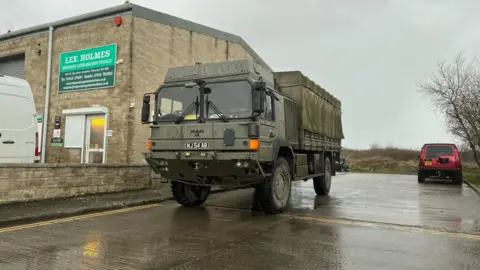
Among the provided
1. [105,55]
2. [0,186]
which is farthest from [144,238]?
[105,55]

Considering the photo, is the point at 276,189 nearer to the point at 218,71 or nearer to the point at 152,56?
the point at 218,71

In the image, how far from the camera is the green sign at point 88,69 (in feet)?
43.6

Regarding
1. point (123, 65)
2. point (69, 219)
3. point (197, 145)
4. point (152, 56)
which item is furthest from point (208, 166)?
point (152, 56)

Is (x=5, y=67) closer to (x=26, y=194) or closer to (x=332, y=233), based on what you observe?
(x=26, y=194)

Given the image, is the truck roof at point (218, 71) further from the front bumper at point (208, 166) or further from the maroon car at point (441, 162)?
the maroon car at point (441, 162)

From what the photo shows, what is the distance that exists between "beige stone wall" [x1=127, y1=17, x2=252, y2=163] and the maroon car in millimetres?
12376

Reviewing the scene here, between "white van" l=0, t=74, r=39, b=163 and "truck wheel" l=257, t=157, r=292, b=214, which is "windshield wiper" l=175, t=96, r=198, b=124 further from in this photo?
"white van" l=0, t=74, r=39, b=163

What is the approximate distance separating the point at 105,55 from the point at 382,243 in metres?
11.6

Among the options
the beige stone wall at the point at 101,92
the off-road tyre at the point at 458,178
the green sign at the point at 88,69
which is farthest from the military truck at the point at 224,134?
the off-road tyre at the point at 458,178

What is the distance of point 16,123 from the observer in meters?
8.66

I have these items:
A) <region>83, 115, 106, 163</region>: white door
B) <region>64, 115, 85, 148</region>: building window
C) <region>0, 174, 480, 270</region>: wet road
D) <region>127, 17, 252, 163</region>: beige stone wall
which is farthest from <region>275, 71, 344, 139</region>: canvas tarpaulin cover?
<region>64, 115, 85, 148</region>: building window

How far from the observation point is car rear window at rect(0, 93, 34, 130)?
27.6ft

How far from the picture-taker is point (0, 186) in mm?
8062

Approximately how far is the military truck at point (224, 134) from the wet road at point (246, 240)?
74cm
